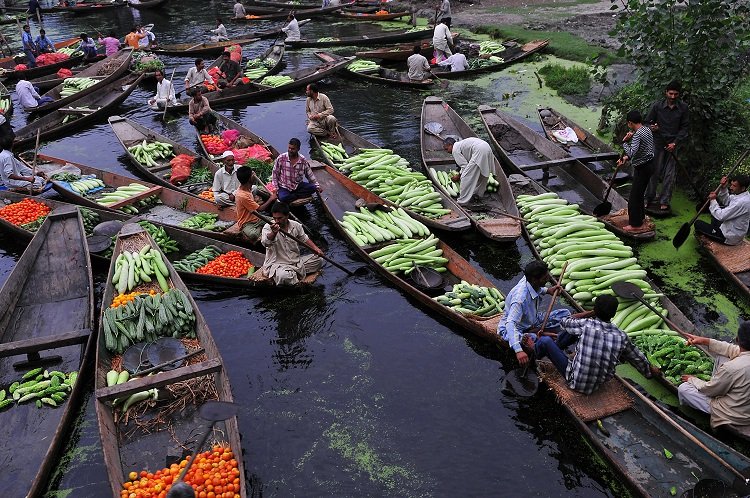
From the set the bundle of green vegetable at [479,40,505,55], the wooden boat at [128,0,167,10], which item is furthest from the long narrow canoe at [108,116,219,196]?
the wooden boat at [128,0,167,10]

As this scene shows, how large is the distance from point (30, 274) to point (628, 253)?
1096 centimetres

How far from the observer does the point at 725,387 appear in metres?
6.88

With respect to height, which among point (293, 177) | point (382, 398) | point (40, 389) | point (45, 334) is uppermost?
point (293, 177)

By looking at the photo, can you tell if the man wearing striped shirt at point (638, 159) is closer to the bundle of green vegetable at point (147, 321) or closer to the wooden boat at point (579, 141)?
the wooden boat at point (579, 141)

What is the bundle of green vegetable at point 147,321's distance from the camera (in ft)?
27.5

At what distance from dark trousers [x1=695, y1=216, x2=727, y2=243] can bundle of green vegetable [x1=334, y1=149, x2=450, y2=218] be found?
4889 millimetres

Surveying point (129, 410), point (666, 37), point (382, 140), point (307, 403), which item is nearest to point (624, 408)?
point (307, 403)

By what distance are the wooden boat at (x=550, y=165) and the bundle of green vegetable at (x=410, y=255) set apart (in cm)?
370

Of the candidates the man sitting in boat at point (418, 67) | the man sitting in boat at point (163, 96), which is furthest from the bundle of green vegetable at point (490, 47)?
the man sitting in boat at point (163, 96)

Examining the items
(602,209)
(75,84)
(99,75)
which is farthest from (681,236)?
(99,75)

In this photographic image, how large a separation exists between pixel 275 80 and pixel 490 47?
31.0 ft

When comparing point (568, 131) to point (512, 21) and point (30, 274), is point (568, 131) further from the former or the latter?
point (512, 21)

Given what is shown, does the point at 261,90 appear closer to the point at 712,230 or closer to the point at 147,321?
the point at 147,321

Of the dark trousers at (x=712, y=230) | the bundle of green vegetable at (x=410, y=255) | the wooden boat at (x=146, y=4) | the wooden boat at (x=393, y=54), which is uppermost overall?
the wooden boat at (x=146, y=4)
